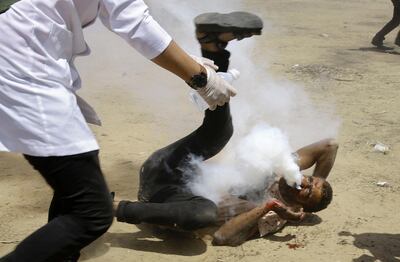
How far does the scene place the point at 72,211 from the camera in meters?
2.21

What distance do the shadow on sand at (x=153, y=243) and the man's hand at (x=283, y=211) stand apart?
436 mm

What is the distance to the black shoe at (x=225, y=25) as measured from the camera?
3.50m

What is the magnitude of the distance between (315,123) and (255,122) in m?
0.59

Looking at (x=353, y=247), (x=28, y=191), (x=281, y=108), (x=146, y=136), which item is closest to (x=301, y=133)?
(x=281, y=108)

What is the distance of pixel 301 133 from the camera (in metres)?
5.14

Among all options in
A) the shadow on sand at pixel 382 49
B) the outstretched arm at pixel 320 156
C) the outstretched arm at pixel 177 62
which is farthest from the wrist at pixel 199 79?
the shadow on sand at pixel 382 49

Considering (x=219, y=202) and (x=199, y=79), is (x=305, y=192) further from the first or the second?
(x=199, y=79)

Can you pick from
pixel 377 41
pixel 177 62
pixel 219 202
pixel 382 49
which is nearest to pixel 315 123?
pixel 219 202

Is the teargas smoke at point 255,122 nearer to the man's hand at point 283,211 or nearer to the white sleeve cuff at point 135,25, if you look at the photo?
the man's hand at point 283,211

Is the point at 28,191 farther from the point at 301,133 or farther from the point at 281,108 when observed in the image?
the point at 281,108

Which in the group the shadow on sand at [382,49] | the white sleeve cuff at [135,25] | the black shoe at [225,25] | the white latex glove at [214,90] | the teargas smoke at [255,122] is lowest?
the shadow on sand at [382,49]

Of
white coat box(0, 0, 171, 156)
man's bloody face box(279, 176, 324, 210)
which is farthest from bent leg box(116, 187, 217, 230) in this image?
white coat box(0, 0, 171, 156)

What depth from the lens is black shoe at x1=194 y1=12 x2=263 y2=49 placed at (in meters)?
3.50

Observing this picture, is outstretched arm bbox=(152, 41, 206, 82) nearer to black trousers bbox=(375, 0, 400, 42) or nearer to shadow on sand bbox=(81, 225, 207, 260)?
shadow on sand bbox=(81, 225, 207, 260)
